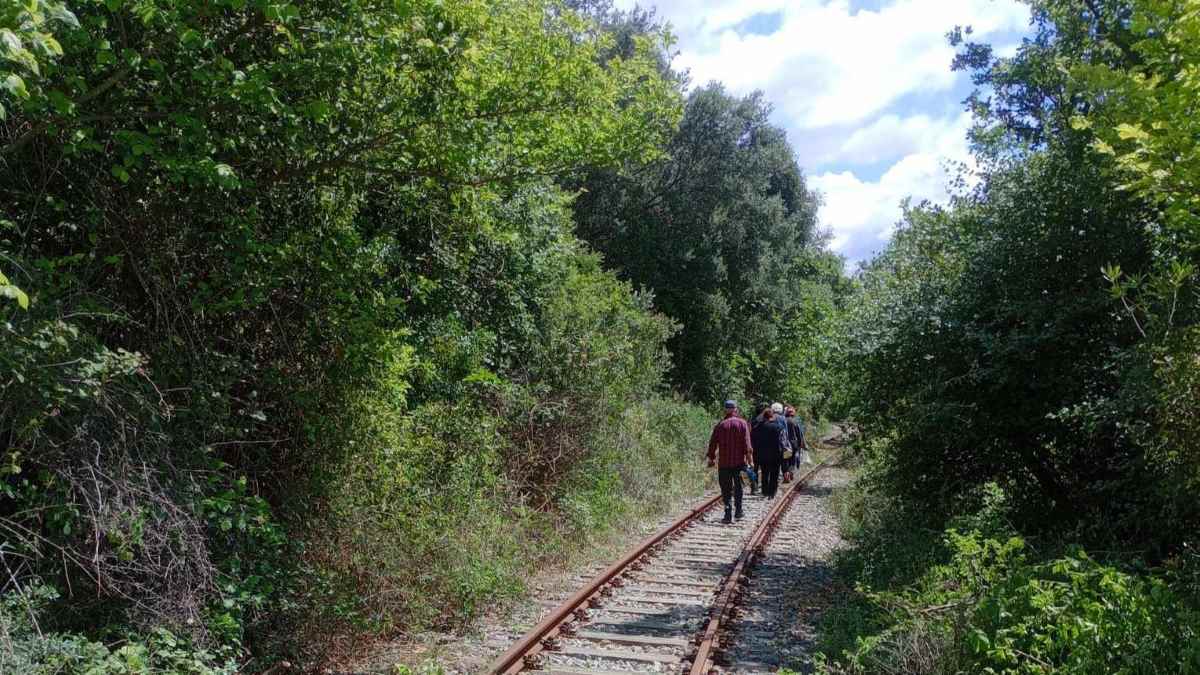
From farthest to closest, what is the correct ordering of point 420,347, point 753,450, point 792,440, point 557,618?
point 792,440, point 753,450, point 420,347, point 557,618

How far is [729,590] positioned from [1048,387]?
13.5 feet

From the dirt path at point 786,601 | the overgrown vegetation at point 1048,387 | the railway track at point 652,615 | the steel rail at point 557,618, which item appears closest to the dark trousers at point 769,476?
the dirt path at point 786,601

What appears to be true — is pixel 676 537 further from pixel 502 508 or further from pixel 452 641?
pixel 452 641

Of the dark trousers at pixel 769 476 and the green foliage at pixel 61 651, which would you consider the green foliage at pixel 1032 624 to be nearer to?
the green foliage at pixel 61 651

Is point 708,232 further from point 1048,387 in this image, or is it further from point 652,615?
point 652,615

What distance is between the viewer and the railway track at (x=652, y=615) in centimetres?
712

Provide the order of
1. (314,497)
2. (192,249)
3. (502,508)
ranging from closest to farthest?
(192,249)
(314,497)
(502,508)

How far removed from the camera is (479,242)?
40.2 feet

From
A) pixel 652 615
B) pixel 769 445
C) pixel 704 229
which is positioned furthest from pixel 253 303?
pixel 704 229

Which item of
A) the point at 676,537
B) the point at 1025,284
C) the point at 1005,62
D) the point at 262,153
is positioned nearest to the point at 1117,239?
the point at 1025,284

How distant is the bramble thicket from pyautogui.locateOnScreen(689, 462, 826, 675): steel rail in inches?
47.2

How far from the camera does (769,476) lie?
18.1 metres

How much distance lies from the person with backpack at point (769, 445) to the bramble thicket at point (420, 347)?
4.28 meters

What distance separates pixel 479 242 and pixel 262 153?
19.3 ft
